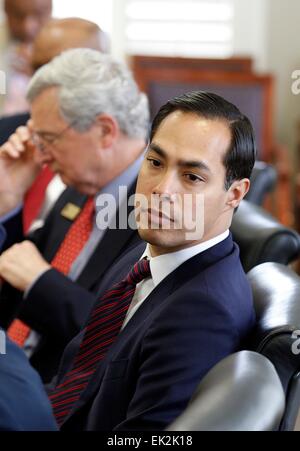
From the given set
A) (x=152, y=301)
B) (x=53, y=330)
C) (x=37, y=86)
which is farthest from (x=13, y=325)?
(x=152, y=301)

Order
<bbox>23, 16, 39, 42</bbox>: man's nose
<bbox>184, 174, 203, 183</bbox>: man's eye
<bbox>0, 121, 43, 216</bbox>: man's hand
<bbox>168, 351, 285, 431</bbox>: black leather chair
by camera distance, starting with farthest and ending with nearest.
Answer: <bbox>23, 16, 39, 42</bbox>: man's nose < <bbox>0, 121, 43, 216</bbox>: man's hand < <bbox>184, 174, 203, 183</bbox>: man's eye < <bbox>168, 351, 285, 431</bbox>: black leather chair

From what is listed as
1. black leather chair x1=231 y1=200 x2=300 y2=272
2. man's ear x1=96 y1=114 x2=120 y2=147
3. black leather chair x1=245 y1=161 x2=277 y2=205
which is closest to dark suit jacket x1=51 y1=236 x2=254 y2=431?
black leather chair x1=231 y1=200 x2=300 y2=272

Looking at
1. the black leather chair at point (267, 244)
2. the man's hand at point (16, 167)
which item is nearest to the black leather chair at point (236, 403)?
the black leather chair at point (267, 244)

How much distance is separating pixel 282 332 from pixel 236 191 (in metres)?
0.29

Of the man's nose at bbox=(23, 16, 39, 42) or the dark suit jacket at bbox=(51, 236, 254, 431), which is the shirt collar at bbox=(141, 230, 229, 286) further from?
the man's nose at bbox=(23, 16, 39, 42)

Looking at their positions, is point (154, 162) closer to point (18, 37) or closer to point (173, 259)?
point (173, 259)

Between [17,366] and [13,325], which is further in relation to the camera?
[13,325]

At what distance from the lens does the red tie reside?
2.38 meters

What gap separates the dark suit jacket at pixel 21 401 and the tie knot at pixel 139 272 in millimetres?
433

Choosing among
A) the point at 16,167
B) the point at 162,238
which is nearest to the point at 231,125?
the point at 162,238

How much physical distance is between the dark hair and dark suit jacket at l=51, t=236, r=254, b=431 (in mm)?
140

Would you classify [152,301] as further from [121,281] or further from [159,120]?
[159,120]

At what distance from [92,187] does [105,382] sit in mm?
1027

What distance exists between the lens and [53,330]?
7.25 ft
